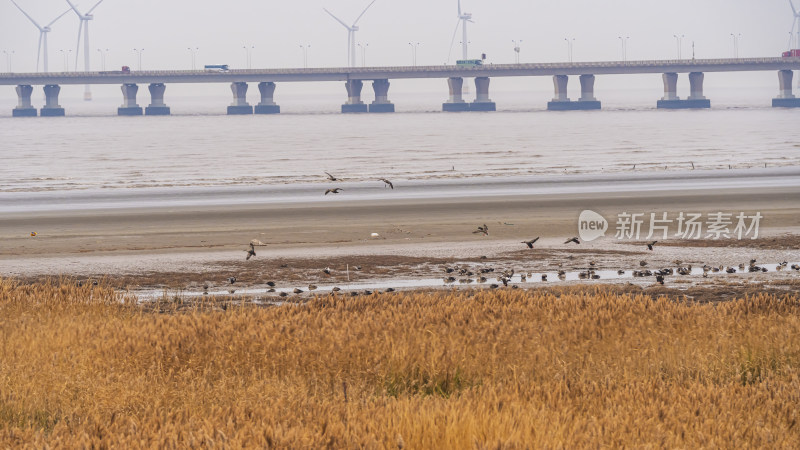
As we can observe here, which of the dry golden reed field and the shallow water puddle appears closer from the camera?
the dry golden reed field

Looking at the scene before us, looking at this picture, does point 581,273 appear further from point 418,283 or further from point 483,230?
point 483,230

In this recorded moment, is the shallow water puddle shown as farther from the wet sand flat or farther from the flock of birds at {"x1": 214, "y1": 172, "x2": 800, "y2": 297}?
the wet sand flat

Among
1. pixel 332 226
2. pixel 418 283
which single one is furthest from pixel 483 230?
pixel 418 283

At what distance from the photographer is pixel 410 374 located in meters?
9.45

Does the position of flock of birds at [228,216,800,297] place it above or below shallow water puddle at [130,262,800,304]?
above

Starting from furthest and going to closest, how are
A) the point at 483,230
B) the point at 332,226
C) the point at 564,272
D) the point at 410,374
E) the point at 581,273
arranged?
the point at 332,226
the point at 483,230
the point at 564,272
the point at 581,273
the point at 410,374

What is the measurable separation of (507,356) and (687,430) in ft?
11.1

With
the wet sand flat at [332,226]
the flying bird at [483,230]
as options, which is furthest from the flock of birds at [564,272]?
the flying bird at [483,230]

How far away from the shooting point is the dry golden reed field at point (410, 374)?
655 cm

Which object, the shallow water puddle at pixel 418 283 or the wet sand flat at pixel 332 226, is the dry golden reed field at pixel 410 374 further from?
the wet sand flat at pixel 332 226

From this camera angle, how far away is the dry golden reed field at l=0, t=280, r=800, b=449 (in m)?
6.55

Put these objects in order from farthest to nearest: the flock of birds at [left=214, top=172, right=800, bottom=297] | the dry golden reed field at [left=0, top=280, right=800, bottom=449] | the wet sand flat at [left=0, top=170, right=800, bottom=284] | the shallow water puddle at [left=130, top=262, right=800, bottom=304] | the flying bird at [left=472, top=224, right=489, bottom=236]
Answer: the flying bird at [left=472, top=224, right=489, bottom=236], the wet sand flat at [left=0, top=170, right=800, bottom=284], the flock of birds at [left=214, top=172, right=800, bottom=297], the shallow water puddle at [left=130, top=262, right=800, bottom=304], the dry golden reed field at [left=0, top=280, right=800, bottom=449]

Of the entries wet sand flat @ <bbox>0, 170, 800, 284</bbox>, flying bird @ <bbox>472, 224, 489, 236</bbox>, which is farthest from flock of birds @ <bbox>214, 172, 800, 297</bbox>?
flying bird @ <bbox>472, 224, 489, 236</bbox>

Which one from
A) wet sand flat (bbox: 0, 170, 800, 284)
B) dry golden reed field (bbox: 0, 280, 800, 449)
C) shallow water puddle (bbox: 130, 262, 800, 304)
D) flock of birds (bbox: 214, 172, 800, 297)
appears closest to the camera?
dry golden reed field (bbox: 0, 280, 800, 449)
